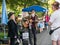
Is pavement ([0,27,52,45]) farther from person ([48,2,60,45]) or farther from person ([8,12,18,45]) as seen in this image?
person ([48,2,60,45])

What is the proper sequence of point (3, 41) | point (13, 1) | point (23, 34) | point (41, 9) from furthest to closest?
point (41, 9) → point (13, 1) → point (3, 41) → point (23, 34)

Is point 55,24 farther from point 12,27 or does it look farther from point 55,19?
point 12,27

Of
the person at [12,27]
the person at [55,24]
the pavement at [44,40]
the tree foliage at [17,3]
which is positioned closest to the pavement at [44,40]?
the pavement at [44,40]

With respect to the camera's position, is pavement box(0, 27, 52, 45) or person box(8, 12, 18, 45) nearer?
person box(8, 12, 18, 45)

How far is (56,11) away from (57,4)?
215 mm

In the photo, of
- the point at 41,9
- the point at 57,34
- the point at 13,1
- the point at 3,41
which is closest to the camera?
the point at 57,34

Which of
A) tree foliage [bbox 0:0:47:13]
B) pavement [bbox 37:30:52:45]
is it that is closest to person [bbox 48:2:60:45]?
pavement [bbox 37:30:52:45]

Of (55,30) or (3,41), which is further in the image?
(3,41)

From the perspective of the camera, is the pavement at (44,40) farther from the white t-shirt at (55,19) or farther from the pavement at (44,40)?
the white t-shirt at (55,19)

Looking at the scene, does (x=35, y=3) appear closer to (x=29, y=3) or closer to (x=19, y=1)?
(x=29, y=3)

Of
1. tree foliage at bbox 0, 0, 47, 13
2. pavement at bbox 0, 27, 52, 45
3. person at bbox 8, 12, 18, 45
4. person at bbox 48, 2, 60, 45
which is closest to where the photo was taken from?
person at bbox 48, 2, 60, 45

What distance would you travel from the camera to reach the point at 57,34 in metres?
8.77

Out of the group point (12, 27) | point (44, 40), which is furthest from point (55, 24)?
point (44, 40)

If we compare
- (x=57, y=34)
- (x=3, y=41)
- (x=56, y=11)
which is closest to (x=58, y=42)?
(x=57, y=34)
